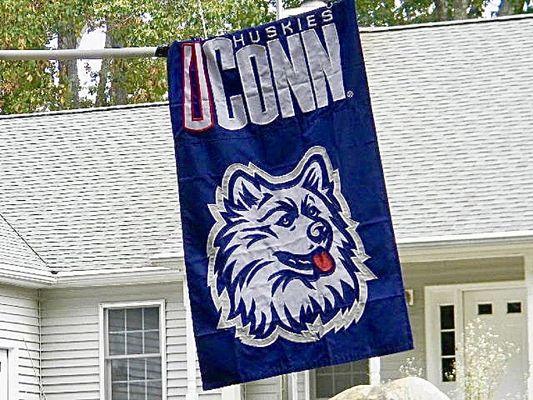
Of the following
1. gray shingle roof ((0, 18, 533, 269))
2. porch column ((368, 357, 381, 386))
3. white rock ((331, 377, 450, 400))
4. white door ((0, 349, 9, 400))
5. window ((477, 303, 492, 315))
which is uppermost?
gray shingle roof ((0, 18, 533, 269))

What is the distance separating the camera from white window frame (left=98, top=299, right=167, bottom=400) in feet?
59.3

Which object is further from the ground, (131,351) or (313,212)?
(131,351)

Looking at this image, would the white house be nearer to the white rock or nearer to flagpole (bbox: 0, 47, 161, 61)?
the white rock

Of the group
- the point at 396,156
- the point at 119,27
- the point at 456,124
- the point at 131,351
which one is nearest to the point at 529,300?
the point at 396,156

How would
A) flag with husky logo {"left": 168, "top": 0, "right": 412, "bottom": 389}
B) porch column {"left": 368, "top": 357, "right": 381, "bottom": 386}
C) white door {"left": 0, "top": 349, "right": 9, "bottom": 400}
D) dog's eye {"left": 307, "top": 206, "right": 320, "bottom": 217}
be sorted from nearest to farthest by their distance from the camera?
1. flag with husky logo {"left": 168, "top": 0, "right": 412, "bottom": 389}
2. dog's eye {"left": 307, "top": 206, "right": 320, "bottom": 217}
3. porch column {"left": 368, "top": 357, "right": 381, "bottom": 386}
4. white door {"left": 0, "top": 349, "right": 9, "bottom": 400}

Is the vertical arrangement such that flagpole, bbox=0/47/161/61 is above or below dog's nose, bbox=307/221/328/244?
above

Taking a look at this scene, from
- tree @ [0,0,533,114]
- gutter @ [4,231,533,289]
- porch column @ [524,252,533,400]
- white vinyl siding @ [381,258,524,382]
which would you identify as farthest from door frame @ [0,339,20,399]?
tree @ [0,0,533,114]

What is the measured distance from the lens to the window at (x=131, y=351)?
1828cm

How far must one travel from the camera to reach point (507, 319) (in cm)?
1703

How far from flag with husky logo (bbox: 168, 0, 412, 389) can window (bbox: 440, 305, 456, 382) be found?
10908mm

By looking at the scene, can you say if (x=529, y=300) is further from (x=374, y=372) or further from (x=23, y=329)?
(x=23, y=329)

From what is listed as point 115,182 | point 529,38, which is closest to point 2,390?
point 115,182

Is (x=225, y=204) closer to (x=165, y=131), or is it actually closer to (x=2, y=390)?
(x=2, y=390)

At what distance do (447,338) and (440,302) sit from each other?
45 cm
